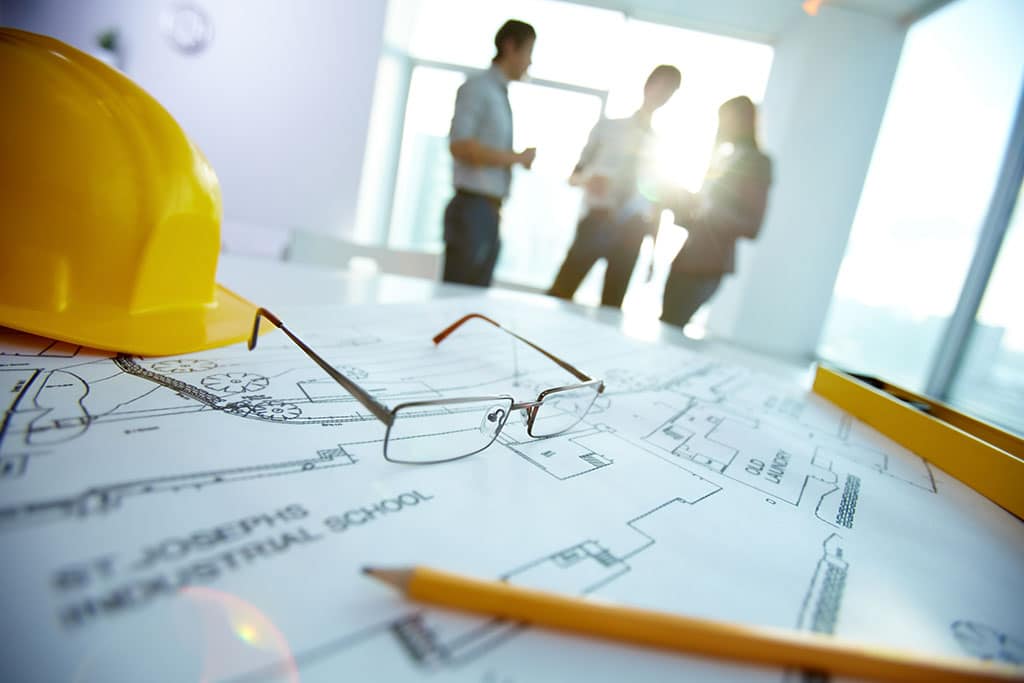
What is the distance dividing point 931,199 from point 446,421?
3918mm

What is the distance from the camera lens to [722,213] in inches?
67.0

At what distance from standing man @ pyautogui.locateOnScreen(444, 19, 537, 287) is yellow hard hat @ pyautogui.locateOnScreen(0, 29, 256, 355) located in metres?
1.12

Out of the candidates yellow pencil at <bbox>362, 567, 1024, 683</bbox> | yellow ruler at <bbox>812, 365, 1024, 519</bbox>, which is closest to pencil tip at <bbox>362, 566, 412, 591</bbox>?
yellow pencil at <bbox>362, 567, 1024, 683</bbox>

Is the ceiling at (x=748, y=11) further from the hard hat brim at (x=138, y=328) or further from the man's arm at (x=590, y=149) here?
the hard hat brim at (x=138, y=328)

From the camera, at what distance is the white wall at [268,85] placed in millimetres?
3604

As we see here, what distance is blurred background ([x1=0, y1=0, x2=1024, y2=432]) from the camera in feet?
10.6

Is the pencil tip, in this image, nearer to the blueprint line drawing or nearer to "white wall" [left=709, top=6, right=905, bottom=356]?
the blueprint line drawing

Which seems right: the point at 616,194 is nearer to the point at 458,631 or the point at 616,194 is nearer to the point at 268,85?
the point at 458,631

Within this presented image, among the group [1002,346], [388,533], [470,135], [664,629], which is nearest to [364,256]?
[470,135]

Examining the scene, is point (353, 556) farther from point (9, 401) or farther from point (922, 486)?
point (922, 486)

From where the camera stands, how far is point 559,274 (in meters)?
2.03

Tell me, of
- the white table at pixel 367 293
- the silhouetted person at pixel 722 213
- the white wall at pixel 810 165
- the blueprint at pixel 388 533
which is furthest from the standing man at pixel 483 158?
the white wall at pixel 810 165

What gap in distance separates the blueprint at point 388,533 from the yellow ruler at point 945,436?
0.09 ft

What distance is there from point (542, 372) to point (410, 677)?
521 mm
